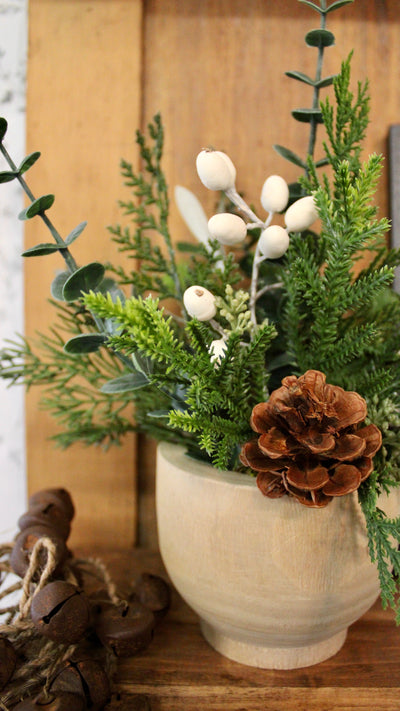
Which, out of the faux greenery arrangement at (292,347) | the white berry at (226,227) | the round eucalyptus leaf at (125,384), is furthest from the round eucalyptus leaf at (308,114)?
the round eucalyptus leaf at (125,384)

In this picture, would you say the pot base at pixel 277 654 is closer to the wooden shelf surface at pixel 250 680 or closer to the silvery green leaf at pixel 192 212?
the wooden shelf surface at pixel 250 680

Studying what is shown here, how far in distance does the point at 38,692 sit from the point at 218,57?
21.1 inches

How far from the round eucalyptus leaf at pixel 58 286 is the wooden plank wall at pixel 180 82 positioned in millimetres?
181

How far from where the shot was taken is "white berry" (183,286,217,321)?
302 millimetres

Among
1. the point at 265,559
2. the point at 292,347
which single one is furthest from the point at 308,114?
the point at 265,559

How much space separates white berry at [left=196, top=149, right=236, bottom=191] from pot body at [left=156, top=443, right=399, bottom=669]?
176 mm

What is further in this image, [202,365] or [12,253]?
[12,253]

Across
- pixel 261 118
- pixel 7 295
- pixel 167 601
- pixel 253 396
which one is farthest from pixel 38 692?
pixel 261 118

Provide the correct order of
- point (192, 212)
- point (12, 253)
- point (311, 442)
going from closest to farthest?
point (311, 442)
point (192, 212)
point (12, 253)

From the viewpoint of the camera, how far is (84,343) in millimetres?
343

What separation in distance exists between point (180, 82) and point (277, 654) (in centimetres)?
49

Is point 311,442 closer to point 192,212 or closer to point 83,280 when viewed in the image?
point 83,280

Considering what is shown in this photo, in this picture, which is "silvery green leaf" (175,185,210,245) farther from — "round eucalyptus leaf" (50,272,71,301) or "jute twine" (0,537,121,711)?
"jute twine" (0,537,121,711)

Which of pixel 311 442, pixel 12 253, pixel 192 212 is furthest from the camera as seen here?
pixel 12 253
